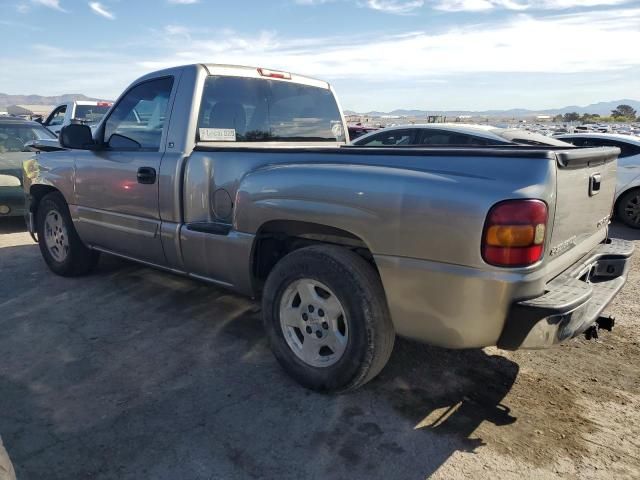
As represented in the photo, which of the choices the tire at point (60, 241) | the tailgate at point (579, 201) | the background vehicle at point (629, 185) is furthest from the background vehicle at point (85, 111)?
the tailgate at point (579, 201)

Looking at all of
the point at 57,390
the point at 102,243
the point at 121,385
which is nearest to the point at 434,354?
the point at 121,385

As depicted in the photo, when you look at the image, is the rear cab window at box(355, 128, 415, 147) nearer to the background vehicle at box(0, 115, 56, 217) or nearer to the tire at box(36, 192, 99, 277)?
the tire at box(36, 192, 99, 277)

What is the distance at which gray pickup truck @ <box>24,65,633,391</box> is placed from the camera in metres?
2.30

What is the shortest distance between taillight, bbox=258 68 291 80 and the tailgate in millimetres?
2577

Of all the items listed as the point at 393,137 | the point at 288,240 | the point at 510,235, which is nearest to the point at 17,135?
the point at 393,137

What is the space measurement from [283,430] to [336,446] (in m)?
0.31

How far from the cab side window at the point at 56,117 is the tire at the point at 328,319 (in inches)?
555

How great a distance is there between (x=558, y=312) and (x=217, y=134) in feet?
8.74

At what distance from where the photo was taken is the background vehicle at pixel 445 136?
7.82 meters

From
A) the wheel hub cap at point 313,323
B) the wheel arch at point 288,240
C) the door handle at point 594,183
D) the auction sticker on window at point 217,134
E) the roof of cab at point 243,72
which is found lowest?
the wheel hub cap at point 313,323

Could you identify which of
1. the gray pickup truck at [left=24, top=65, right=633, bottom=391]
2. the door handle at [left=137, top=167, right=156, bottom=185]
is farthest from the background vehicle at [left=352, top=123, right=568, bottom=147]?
the door handle at [left=137, top=167, right=156, bottom=185]

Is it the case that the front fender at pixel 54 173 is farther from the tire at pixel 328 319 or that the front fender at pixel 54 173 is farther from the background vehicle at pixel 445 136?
the background vehicle at pixel 445 136

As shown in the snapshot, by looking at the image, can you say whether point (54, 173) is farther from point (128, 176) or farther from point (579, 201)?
point (579, 201)

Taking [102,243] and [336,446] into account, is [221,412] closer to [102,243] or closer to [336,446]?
[336,446]
